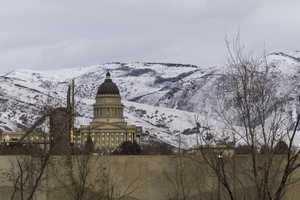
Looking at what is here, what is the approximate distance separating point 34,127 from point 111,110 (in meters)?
160

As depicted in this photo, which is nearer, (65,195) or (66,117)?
(65,195)

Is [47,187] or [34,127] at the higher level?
[34,127]

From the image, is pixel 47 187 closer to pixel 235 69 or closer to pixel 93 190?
pixel 93 190

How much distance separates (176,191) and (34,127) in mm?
6621

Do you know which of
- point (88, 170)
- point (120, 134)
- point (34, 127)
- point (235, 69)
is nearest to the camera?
point (235, 69)

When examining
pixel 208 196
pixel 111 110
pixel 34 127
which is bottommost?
pixel 208 196

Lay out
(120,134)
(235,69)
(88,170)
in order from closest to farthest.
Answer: (235,69) → (88,170) → (120,134)

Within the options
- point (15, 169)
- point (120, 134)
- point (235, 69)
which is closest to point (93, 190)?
point (15, 169)

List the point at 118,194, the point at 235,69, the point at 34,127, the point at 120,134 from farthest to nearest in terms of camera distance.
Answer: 1. the point at 120,134
2. the point at 34,127
3. the point at 118,194
4. the point at 235,69

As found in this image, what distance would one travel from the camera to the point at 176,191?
31.4 m

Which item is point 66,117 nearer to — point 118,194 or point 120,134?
point 118,194

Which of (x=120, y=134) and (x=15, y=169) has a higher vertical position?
(x=120, y=134)

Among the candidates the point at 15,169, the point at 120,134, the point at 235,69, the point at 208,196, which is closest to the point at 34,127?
the point at 15,169

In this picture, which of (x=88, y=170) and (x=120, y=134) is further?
(x=120, y=134)
